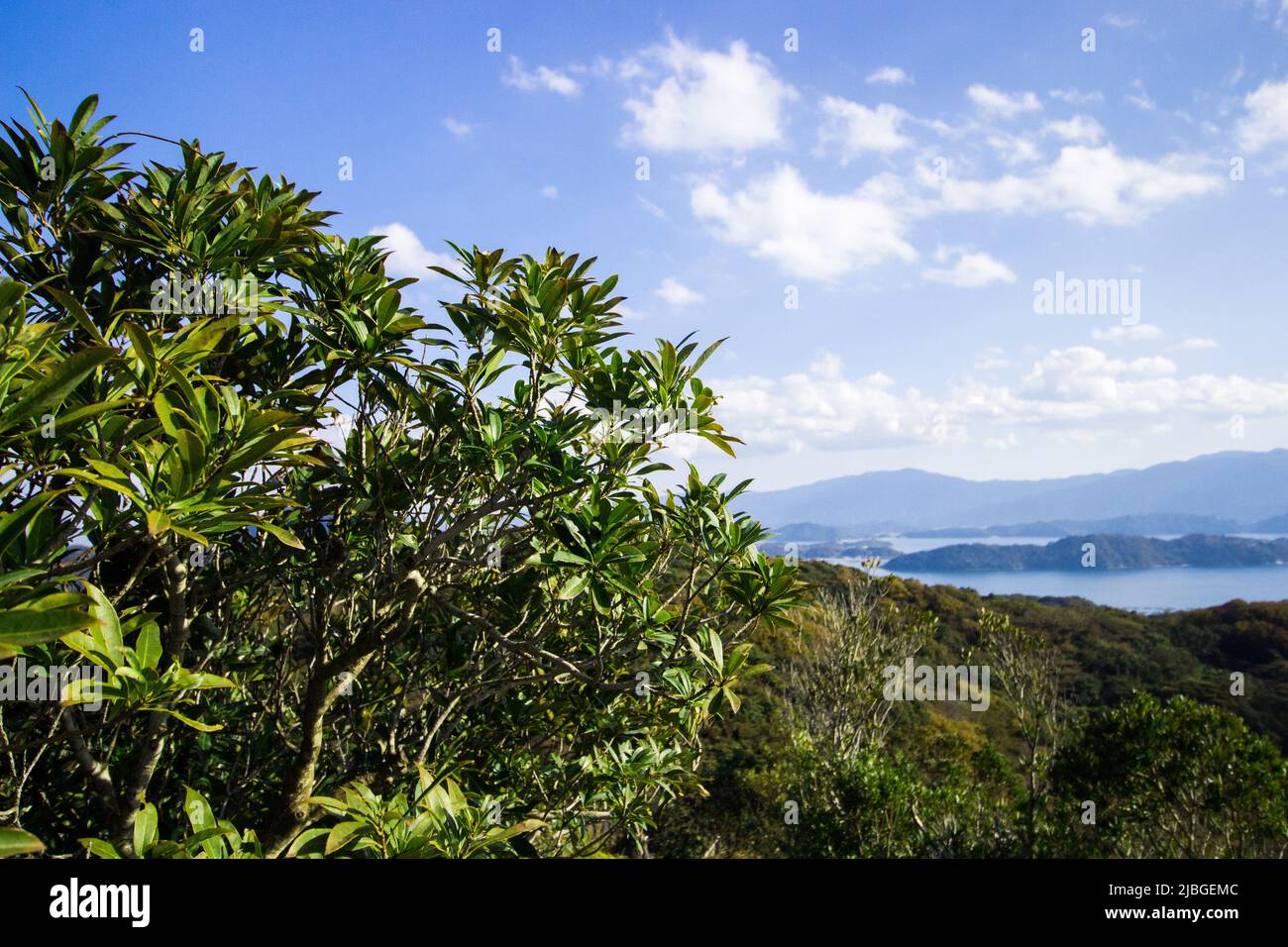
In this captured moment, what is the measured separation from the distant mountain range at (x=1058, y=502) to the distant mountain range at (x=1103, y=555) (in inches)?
403

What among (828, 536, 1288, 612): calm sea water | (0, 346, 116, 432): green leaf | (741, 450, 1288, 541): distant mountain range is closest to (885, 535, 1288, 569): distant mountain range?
(828, 536, 1288, 612): calm sea water

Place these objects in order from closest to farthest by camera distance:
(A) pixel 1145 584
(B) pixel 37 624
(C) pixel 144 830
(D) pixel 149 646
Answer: (B) pixel 37 624 < (D) pixel 149 646 < (C) pixel 144 830 < (A) pixel 1145 584

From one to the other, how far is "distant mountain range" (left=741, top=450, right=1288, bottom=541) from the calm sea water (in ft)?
35.9

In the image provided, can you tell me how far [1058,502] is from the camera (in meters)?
107

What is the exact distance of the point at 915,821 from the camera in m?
7.45

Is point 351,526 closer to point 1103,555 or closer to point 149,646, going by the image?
point 149,646

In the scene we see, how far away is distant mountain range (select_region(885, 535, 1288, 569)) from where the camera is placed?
38.0 m

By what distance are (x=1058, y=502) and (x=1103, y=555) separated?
7660cm

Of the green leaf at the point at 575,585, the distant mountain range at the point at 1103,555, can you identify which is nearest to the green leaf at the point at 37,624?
the green leaf at the point at 575,585

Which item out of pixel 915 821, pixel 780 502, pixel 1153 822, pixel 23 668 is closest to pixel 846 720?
pixel 915 821

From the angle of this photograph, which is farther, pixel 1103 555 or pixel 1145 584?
pixel 1103 555

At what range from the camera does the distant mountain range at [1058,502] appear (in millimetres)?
64000

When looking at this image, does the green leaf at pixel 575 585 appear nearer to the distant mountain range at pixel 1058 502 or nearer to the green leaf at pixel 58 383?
the green leaf at pixel 58 383

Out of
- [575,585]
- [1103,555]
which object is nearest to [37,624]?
[575,585]
